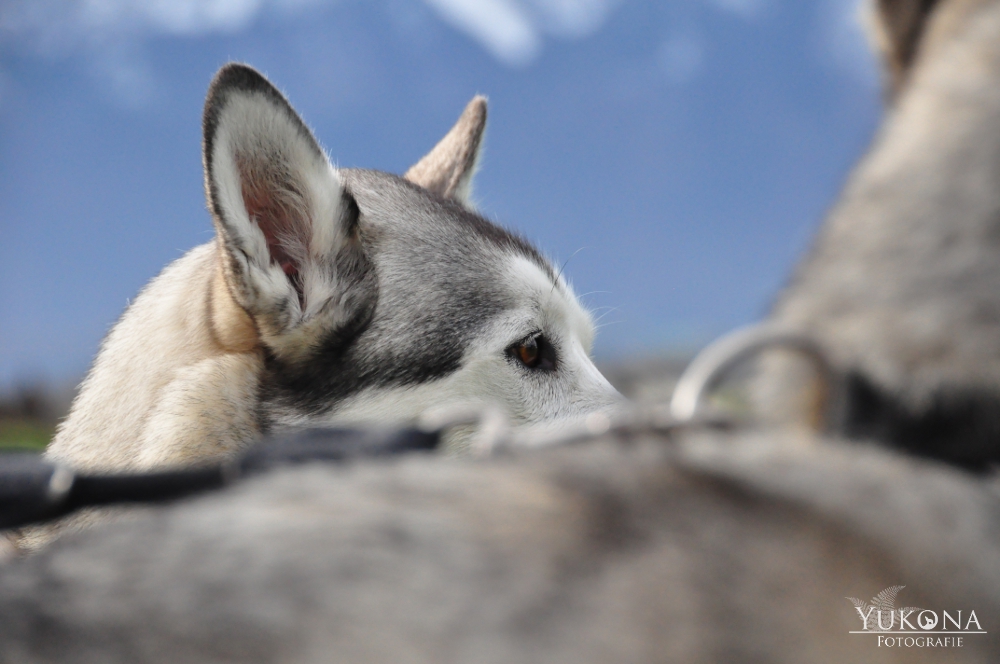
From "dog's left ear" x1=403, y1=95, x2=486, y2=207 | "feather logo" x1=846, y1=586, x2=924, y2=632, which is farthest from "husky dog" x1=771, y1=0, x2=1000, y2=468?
"dog's left ear" x1=403, y1=95, x2=486, y2=207

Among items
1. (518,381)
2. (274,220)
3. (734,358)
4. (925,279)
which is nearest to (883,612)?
(734,358)

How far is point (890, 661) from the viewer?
0.94 metres

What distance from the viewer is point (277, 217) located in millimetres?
2676

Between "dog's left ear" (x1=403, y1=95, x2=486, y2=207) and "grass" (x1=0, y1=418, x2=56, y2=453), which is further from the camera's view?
"grass" (x1=0, y1=418, x2=56, y2=453)

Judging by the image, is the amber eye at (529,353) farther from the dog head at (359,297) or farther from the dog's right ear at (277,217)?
the dog's right ear at (277,217)

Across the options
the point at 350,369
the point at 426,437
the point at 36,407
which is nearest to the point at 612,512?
the point at 426,437

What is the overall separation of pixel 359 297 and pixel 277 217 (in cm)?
35

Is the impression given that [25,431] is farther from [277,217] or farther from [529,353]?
[529,353]

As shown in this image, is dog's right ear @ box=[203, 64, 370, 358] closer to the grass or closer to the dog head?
the dog head

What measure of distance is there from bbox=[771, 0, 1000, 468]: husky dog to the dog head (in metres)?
1.37

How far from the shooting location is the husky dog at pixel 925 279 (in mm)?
1182

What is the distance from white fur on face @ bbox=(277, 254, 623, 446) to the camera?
2578 mm

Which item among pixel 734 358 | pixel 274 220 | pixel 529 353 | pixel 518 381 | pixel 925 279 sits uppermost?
pixel 274 220

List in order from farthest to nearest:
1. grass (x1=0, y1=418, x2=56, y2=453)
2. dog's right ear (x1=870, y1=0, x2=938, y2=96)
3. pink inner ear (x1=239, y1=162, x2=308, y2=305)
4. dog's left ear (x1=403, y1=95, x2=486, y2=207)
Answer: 1. grass (x1=0, y1=418, x2=56, y2=453)
2. dog's left ear (x1=403, y1=95, x2=486, y2=207)
3. pink inner ear (x1=239, y1=162, x2=308, y2=305)
4. dog's right ear (x1=870, y1=0, x2=938, y2=96)
